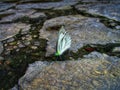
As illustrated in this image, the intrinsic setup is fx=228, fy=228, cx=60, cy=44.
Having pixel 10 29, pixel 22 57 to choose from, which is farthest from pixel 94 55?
pixel 10 29

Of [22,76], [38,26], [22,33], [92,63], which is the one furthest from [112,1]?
[22,76]

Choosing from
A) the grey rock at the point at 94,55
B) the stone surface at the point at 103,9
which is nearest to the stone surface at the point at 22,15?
the stone surface at the point at 103,9

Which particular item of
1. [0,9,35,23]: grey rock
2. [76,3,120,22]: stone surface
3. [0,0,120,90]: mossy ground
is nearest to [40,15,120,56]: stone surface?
[0,0,120,90]: mossy ground

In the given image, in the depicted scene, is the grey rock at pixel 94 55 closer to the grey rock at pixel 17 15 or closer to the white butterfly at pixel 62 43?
the white butterfly at pixel 62 43

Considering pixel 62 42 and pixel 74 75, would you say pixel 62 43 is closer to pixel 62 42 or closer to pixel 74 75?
pixel 62 42

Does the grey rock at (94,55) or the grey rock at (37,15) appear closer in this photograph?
the grey rock at (94,55)

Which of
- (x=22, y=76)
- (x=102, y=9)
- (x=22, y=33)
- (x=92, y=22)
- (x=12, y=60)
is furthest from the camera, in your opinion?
(x=102, y=9)

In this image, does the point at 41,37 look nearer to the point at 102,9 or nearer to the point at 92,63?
the point at 92,63
